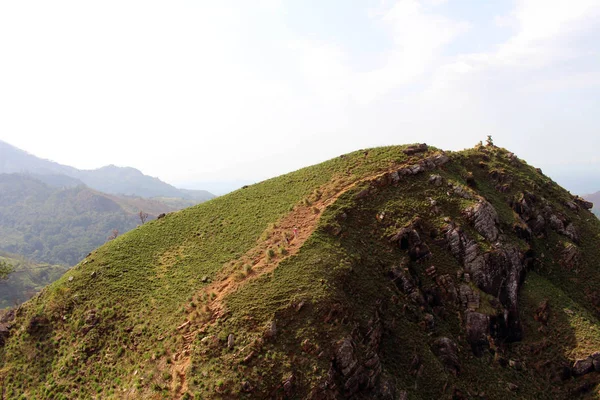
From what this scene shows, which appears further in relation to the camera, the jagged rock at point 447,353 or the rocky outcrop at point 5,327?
the rocky outcrop at point 5,327

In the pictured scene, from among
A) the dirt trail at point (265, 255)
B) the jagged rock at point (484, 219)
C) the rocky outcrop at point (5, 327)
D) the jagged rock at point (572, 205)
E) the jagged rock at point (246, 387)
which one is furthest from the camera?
the jagged rock at point (572, 205)

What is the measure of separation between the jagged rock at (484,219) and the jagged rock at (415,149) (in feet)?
40.8

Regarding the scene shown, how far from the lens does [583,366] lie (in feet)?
124

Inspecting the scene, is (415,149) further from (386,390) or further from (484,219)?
(386,390)

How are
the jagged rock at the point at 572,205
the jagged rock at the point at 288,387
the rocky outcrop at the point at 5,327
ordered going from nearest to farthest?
the jagged rock at the point at 288,387, the rocky outcrop at the point at 5,327, the jagged rock at the point at 572,205

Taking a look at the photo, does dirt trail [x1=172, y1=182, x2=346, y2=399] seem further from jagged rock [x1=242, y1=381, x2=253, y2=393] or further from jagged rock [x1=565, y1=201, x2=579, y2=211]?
jagged rock [x1=565, y1=201, x2=579, y2=211]

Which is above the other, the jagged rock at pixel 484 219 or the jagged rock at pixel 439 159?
the jagged rock at pixel 439 159

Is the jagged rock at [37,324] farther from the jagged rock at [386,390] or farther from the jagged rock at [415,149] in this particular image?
the jagged rock at [415,149]

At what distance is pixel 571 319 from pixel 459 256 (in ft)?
47.3

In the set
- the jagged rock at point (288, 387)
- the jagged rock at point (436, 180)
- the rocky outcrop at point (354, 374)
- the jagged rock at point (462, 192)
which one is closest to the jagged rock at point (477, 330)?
the rocky outcrop at point (354, 374)

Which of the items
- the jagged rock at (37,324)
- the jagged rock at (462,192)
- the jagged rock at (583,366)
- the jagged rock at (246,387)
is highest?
the jagged rock at (462,192)

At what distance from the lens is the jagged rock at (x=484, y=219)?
145ft

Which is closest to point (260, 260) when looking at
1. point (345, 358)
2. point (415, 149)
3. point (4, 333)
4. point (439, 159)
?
point (345, 358)

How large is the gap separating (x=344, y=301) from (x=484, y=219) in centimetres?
2284
